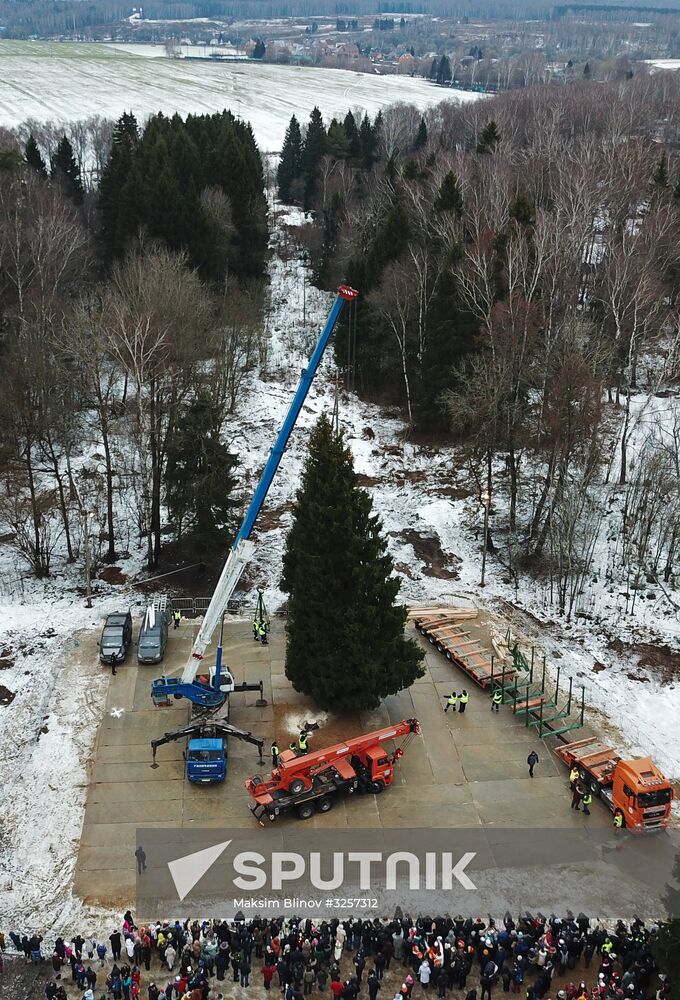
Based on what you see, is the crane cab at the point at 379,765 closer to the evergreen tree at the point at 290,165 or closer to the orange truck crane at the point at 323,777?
the orange truck crane at the point at 323,777

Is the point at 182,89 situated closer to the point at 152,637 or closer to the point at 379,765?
the point at 152,637

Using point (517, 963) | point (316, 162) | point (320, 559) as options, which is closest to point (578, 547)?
point (320, 559)

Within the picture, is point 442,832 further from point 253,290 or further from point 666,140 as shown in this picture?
point 666,140

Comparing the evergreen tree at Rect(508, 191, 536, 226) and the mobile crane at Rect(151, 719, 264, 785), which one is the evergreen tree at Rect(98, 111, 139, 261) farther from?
the mobile crane at Rect(151, 719, 264, 785)

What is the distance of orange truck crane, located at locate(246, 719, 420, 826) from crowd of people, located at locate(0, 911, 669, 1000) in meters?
4.19

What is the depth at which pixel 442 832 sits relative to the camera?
26.9 metres

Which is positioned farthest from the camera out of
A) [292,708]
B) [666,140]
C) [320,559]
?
[666,140]

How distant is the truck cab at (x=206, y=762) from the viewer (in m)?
27.9

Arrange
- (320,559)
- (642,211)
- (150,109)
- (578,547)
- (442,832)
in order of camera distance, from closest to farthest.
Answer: (442,832)
(320,559)
(578,547)
(642,211)
(150,109)

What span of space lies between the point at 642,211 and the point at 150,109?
8529 centimetres

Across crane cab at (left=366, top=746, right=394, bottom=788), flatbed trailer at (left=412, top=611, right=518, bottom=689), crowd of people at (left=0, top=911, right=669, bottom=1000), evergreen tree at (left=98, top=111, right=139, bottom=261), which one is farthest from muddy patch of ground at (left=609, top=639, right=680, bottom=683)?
evergreen tree at (left=98, top=111, right=139, bottom=261)

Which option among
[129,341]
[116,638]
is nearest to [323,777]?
[116,638]

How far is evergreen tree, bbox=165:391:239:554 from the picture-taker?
37969 mm

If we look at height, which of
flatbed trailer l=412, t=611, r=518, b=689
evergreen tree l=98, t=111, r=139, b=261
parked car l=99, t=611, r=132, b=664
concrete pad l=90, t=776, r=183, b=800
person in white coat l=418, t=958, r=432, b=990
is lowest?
concrete pad l=90, t=776, r=183, b=800
